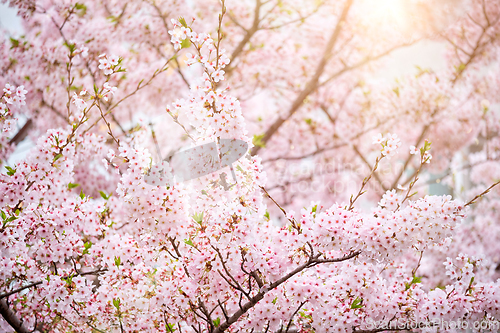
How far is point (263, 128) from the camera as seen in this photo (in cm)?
842

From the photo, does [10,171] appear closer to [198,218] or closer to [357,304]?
[198,218]

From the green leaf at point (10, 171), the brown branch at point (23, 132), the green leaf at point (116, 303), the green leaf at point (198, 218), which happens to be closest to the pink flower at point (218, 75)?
the green leaf at point (198, 218)

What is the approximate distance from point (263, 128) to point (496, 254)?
20.1 feet

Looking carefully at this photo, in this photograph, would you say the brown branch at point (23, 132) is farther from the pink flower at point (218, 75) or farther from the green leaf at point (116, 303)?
the pink flower at point (218, 75)

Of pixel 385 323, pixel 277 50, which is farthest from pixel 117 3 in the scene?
pixel 385 323

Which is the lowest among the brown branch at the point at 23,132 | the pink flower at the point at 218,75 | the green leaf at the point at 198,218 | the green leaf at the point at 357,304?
the green leaf at the point at 198,218

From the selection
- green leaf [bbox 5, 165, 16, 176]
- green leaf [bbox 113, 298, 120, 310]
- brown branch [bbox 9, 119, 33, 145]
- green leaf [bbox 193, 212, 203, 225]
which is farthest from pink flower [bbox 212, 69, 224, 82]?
brown branch [bbox 9, 119, 33, 145]

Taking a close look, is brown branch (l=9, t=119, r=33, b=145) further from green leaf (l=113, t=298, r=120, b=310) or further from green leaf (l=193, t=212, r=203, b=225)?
green leaf (l=193, t=212, r=203, b=225)

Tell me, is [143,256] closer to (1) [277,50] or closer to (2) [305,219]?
(2) [305,219]

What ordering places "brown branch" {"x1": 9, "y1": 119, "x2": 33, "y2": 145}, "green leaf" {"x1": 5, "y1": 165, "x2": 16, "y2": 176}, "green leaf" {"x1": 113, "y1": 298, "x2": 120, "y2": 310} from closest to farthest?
"green leaf" {"x1": 5, "y1": 165, "x2": 16, "y2": 176}, "green leaf" {"x1": 113, "y1": 298, "x2": 120, "y2": 310}, "brown branch" {"x1": 9, "y1": 119, "x2": 33, "y2": 145}

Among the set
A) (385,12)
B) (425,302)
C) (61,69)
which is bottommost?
(425,302)

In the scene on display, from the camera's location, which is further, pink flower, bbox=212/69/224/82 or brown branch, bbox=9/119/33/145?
brown branch, bbox=9/119/33/145

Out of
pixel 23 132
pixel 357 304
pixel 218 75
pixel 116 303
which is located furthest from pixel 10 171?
pixel 23 132

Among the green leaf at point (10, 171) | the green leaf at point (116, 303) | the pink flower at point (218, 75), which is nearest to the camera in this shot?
the pink flower at point (218, 75)
